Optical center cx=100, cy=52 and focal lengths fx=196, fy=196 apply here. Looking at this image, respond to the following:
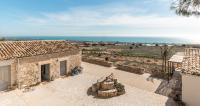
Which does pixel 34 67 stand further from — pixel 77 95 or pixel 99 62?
pixel 99 62

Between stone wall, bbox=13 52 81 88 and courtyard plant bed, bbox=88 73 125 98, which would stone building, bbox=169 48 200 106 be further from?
stone wall, bbox=13 52 81 88

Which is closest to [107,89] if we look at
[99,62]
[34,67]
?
[34,67]

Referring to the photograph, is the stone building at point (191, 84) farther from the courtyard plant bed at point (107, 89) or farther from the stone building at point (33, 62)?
the stone building at point (33, 62)

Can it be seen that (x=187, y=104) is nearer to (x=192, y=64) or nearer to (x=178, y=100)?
(x=178, y=100)

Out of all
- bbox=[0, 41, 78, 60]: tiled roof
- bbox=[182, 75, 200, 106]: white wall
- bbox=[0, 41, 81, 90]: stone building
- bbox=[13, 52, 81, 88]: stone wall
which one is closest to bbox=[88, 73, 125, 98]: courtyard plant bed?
bbox=[182, 75, 200, 106]: white wall

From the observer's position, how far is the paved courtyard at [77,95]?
14164 millimetres

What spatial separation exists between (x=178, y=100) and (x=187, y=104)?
86cm

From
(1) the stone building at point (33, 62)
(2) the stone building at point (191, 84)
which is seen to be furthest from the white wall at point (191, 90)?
(1) the stone building at point (33, 62)

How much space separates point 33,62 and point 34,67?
0.49m

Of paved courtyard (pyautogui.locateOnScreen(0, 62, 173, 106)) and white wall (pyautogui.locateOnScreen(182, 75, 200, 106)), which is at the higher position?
white wall (pyautogui.locateOnScreen(182, 75, 200, 106))

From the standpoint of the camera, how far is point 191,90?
13.5 meters

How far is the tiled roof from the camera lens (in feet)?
57.9

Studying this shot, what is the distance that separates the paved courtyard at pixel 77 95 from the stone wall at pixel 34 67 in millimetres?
909

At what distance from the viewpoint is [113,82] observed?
16.7 metres
